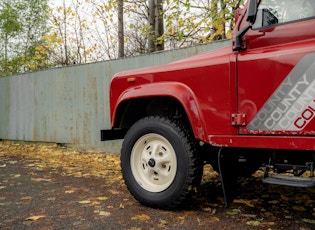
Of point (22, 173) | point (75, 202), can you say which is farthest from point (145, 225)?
point (22, 173)

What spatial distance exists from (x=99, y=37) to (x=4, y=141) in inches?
319

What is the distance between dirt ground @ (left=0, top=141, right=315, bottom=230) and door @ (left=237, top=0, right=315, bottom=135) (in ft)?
3.20

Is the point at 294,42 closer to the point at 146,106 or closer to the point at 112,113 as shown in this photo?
the point at 146,106

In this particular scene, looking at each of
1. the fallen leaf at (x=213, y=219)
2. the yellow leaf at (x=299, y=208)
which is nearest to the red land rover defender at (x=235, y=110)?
the fallen leaf at (x=213, y=219)

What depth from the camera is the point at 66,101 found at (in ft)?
33.3

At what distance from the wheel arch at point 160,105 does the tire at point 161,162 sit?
0.66ft

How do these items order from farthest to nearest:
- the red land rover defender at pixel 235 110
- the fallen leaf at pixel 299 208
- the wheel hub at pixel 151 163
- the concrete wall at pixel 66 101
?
the concrete wall at pixel 66 101 < the wheel hub at pixel 151 163 < the fallen leaf at pixel 299 208 < the red land rover defender at pixel 235 110

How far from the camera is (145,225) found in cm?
336

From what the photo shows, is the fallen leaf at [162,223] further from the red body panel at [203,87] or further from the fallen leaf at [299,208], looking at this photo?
the fallen leaf at [299,208]

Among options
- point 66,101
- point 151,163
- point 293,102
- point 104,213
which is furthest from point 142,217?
point 66,101

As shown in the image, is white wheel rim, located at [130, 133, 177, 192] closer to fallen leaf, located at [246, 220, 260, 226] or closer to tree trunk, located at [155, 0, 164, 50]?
fallen leaf, located at [246, 220, 260, 226]

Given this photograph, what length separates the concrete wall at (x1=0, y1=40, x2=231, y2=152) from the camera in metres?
8.86

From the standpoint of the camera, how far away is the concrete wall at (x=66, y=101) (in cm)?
886

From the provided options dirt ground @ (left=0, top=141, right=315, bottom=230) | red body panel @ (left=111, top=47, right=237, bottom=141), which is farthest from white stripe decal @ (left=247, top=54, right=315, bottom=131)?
dirt ground @ (left=0, top=141, right=315, bottom=230)
